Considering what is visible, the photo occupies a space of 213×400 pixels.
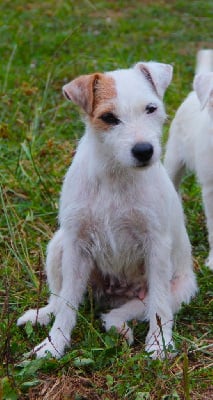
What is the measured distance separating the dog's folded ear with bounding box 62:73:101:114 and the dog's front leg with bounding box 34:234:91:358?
2.68ft

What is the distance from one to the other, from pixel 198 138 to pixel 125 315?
6.98 ft

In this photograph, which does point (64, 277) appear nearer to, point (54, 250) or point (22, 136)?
point (54, 250)

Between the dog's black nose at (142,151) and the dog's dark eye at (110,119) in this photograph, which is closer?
the dog's black nose at (142,151)

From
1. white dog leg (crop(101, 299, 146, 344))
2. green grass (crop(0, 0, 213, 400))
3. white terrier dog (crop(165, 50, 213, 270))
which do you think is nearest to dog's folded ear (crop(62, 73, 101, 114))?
green grass (crop(0, 0, 213, 400))

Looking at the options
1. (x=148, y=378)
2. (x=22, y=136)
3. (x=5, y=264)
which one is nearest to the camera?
(x=148, y=378)

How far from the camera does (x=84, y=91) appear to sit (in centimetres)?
441

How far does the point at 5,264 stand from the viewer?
5.65 m

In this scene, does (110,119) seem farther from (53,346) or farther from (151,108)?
(53,346)

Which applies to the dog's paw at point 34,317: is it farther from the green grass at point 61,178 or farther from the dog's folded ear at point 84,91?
the dog's folded ear at point 84,91

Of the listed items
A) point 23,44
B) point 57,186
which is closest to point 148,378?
point 57,186

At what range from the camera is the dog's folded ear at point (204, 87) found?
→ 577 cm

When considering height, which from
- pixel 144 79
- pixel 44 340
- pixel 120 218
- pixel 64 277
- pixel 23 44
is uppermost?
pixel 144 79

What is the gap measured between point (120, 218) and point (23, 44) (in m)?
6.45

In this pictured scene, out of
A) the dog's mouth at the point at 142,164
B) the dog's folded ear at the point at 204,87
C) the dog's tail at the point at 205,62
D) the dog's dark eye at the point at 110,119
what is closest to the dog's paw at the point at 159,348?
the dog's mouth at the point at 142,164
